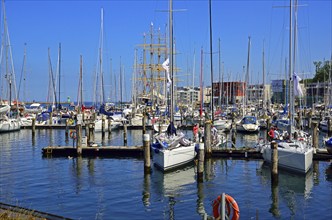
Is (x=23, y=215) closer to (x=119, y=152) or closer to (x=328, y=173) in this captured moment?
(x=328, y=173)

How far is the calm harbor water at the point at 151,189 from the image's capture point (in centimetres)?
2045

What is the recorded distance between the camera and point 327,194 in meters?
23.7

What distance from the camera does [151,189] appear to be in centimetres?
2489

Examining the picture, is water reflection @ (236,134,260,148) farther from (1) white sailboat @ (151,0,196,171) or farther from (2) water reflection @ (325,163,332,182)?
(2) water reflection @ (325,163,332,182)

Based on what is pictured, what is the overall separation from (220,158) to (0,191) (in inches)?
667

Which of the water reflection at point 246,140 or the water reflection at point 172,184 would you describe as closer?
the water reflection at point 172,184

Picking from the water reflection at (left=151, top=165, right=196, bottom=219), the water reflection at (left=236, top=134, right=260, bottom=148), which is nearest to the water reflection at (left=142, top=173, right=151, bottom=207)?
the water reflection at (left=151, top=165, right=196, bottom=219)

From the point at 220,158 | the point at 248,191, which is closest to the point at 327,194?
the point at 248,191

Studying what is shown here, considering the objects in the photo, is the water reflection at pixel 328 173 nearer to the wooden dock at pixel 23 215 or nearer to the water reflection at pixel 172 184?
the water reflection at pixel 172 184

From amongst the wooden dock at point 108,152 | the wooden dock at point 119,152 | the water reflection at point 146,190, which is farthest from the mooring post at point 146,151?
the wooden dock at point 108,152

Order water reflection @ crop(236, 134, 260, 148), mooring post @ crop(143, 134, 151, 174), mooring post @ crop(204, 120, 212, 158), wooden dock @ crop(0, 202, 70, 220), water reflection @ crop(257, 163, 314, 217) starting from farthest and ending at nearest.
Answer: water reflection @ crop(236, 134, 260, 148) → mooring post @ crop(204, 120, 212, 158) → mooring post @ crop(143, 134, 151, 174) → water reflection @ crop(257, 163, 314, 217) → wooden dock @ crop(0, 202, 70, 220)

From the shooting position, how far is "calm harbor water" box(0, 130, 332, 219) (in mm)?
20453

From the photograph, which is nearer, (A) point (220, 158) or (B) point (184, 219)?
(B) point (184, 219)

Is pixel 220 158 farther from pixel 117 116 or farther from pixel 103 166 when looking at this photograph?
pixel 117 116
